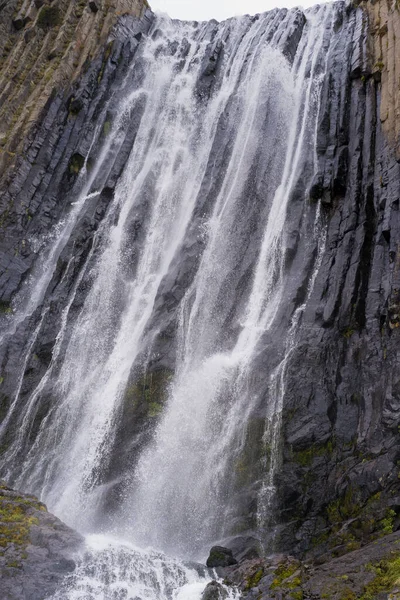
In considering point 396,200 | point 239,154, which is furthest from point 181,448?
point 239,154

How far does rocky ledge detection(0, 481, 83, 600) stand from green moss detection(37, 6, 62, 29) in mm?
27331

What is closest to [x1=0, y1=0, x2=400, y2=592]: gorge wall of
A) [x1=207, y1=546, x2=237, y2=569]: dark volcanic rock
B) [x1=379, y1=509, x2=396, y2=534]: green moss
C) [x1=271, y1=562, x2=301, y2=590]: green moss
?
[x1=379, y1=509, x2=396, y2=534]: green moss

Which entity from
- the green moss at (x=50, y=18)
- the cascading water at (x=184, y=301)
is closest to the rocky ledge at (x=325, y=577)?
the cascading water at (x=184, y=301)

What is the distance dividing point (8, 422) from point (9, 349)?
119 inches

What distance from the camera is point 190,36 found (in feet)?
110

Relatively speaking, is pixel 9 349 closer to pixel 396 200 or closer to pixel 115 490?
pixel 115 490

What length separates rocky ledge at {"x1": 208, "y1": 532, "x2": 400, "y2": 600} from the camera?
965 centimetres

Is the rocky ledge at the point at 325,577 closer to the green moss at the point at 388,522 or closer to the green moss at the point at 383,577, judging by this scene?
the green moss at the point at 383,577

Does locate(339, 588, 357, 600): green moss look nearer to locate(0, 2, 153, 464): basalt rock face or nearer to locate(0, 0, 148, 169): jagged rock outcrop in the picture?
locate(0, 2, 153, 464): basalt rock face

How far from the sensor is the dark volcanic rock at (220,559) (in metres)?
12.5

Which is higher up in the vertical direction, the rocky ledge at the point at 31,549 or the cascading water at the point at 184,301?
the cascading water at the point at 184,301

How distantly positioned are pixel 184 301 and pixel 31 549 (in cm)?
1074

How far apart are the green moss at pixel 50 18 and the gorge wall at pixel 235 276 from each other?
125 mm

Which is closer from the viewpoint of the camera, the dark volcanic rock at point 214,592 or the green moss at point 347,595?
the green moss at point 347,595
